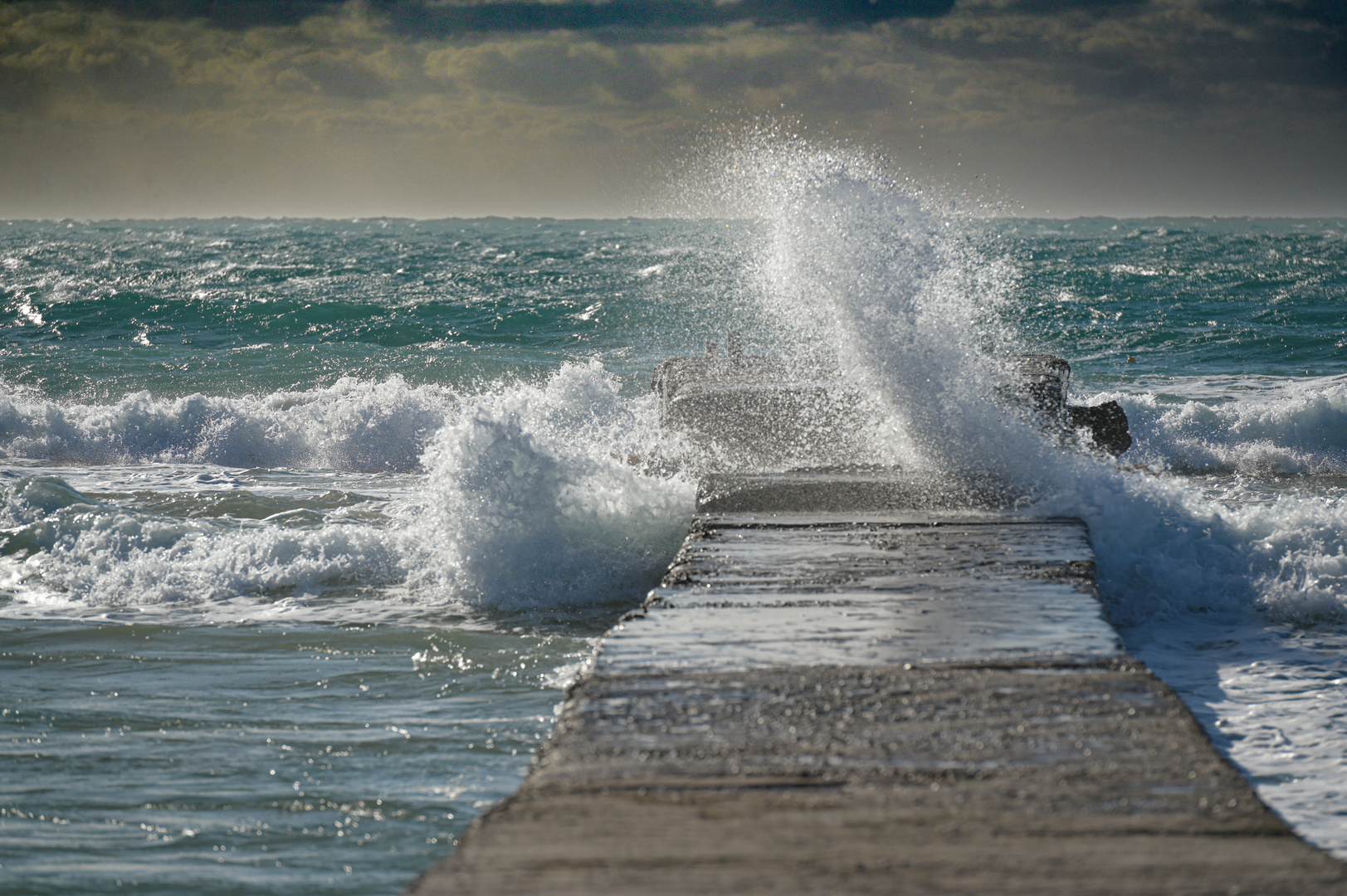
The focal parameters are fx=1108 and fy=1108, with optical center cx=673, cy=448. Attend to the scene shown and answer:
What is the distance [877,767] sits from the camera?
97.5 inches

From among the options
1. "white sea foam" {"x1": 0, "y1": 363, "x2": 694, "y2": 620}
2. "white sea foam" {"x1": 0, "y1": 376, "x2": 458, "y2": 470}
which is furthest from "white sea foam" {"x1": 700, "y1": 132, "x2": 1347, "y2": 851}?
"white sea foam" {"x1": 0, "y1": 376, "x2": 458, "y2": 470}

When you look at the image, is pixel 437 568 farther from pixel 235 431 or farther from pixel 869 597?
pixel 235 431

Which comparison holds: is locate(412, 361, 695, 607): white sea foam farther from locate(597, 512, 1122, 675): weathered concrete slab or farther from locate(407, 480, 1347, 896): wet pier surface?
locate(407, 480, 1347, 896): wet pier surface

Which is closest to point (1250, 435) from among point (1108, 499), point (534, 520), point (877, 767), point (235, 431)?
point (1108, 499)

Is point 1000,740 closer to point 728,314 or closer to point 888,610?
point 888,610

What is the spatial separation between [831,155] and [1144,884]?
603 centimetres

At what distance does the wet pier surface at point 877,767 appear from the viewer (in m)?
2.01

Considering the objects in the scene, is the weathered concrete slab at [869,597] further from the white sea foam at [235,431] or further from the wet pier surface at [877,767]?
the white sea foam at [235,431]

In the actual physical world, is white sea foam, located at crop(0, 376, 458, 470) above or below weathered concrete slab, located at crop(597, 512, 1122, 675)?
below

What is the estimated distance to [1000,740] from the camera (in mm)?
2602

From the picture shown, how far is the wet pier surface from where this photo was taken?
201 centimetres

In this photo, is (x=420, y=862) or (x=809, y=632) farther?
(x=809, y=632)

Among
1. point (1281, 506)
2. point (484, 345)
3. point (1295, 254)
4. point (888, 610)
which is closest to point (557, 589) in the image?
point (888, 610)

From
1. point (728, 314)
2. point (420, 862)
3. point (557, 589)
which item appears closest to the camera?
point (420, 862)
